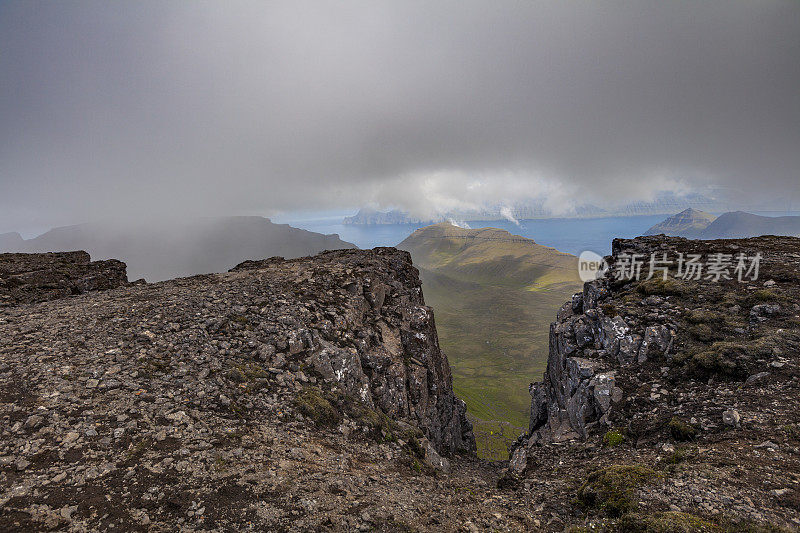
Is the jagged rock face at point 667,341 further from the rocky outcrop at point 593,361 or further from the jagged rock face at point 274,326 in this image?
the jagged rock face at point 274,326

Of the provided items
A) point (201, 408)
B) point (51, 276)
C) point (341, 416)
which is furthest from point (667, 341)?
point (51, 276)

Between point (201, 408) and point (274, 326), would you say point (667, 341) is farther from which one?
point (201, 408)

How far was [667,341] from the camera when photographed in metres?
22.0

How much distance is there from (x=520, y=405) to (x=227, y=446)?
201m

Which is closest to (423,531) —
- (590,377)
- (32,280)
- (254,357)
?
(254,357)

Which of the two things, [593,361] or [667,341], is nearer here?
[667,341]

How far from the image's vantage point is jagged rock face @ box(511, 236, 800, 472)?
17.8 meters

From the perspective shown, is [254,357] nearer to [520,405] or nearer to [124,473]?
[124,473]

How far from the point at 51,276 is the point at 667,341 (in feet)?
167

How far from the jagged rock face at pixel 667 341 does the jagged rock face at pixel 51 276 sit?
3920cm

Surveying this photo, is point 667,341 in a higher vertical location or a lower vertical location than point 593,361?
higher

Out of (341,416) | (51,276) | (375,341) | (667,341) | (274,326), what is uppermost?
(51,276)

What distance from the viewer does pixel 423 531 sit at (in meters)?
10.4

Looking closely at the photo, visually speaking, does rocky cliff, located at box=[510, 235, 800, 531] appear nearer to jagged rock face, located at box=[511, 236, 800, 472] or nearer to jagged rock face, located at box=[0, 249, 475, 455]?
jagged rock face, located at box=[511, 236, 800, 472]
